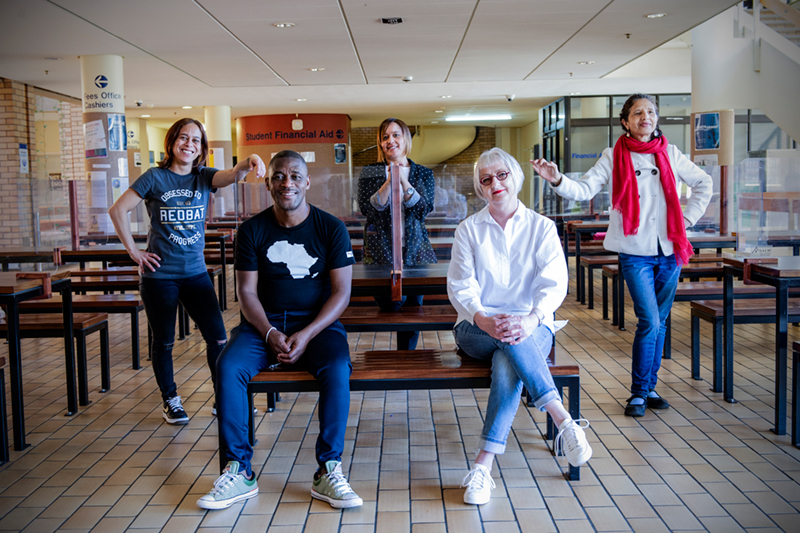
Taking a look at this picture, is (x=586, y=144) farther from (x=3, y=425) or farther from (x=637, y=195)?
(x=3, y=425)

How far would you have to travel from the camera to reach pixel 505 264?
2736 mm

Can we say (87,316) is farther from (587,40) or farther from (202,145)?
(587,40)

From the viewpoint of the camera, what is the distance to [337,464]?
2512 mm

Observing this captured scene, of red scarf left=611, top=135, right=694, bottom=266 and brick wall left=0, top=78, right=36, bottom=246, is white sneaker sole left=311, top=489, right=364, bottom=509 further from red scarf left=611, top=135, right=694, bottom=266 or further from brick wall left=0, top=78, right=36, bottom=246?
brick wall left=0, top=78, right=36, bottom=246

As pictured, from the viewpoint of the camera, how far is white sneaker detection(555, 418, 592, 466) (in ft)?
8.02

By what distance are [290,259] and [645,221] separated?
5.83 feet

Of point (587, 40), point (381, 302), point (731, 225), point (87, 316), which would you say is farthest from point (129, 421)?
point (587, 40)

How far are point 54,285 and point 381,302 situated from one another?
5.30 feet

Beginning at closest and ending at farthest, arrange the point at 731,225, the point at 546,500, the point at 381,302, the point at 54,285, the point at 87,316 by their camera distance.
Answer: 1. the point at 546,500
2. the point at 54,285
3. the point at 381,302
4. the point at 87,316
5. the point at 731,225

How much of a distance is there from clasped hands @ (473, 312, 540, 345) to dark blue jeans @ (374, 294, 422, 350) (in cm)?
95

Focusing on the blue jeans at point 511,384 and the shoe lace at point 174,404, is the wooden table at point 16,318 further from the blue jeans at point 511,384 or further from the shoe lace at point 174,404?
the blue jeans at point 511,384

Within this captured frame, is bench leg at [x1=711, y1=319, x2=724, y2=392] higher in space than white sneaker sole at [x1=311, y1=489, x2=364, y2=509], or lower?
higher

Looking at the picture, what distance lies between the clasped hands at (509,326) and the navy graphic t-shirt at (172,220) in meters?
1.56

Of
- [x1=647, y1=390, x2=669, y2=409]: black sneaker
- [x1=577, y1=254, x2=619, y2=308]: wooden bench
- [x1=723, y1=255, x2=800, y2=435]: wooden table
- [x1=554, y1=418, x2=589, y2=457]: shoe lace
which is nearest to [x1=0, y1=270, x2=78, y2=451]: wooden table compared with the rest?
[x1=554, y1=418, x2=589, y2=457]: shoe lace
